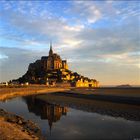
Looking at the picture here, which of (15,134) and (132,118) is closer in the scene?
(15,134)

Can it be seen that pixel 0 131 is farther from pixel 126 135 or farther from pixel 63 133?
pixel 126 135

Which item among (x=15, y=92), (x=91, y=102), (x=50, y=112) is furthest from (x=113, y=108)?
(x=15, y=92)

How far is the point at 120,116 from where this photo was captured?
2698 centimetres

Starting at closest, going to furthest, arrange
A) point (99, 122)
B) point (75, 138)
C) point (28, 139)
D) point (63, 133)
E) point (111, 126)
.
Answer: point (28, 139) → point (75, 138) → point (63, 133) → point (111, 126) → point (99, 122)

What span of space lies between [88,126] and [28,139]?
358 inches

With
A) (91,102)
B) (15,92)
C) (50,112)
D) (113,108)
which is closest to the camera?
(113,108)

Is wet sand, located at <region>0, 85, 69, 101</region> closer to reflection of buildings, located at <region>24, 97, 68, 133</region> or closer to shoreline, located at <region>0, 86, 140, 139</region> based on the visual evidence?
shoreline, located at <region>0, 86, 140, 139</region>

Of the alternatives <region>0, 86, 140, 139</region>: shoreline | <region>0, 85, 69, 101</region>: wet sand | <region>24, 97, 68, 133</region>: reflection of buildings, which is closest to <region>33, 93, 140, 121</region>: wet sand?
<region>0, 86, 140, 139</region>: shoreline

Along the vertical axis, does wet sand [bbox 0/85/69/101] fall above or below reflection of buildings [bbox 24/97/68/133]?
above

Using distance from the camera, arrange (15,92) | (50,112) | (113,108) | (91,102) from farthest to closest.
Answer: (15,92) < (91,102) < (50,112) < (113,108)

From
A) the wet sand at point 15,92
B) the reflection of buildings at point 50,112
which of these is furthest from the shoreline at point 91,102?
the reflection of buildings at point 50,112

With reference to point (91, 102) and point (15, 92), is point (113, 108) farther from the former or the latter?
point (15, 92)

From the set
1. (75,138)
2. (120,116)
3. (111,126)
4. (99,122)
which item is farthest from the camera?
(120,116)

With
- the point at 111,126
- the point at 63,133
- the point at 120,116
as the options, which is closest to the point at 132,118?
the point at 120,116
